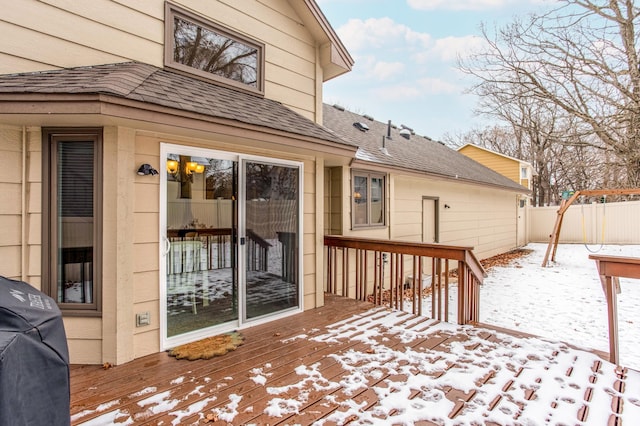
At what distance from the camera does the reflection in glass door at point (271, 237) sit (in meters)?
3.72

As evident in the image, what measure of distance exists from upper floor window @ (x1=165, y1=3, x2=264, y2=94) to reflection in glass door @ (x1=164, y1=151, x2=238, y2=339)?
3.54 ft

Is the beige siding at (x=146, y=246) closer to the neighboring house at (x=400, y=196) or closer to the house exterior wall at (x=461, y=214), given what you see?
the neighboring house at (x=400, y=196)

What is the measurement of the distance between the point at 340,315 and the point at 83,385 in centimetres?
267

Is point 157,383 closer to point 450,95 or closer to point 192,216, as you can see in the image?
point 192,216

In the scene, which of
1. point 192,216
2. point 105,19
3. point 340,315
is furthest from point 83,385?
point 105,19

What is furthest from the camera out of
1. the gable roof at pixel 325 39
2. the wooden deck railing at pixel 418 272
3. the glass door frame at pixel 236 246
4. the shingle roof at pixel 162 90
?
the gable roof at pixel 325 39

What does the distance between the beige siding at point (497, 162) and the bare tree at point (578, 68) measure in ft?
18.4

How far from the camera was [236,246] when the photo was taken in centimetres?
359

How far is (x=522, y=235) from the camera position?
604 inches

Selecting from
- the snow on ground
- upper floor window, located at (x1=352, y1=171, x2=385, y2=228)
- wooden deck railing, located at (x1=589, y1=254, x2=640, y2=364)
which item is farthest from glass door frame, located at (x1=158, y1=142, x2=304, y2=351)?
the snow on ground

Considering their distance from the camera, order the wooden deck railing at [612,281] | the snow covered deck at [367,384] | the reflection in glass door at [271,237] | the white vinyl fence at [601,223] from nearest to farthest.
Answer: the snow covered deck at [367,384], the wooden deck railing at [612,281], the reflection in glass door at [271,237], the white vinyl fence at [601,223]

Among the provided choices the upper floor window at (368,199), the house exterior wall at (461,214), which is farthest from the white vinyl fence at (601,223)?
the upper floor window at (368,199)

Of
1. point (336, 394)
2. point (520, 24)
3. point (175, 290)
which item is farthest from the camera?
point (520, 24)

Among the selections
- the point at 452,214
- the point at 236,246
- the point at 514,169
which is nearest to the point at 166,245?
the point at 236,246
